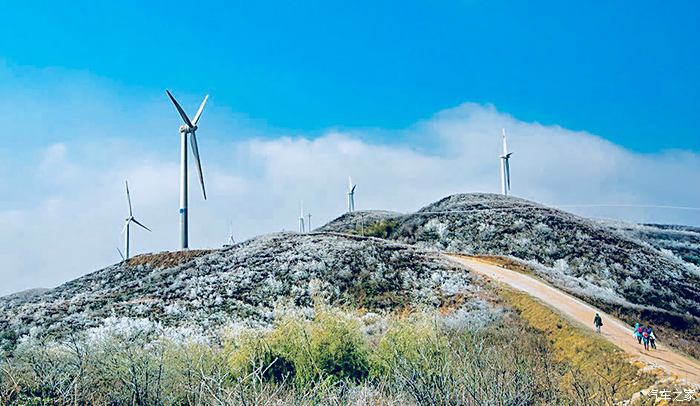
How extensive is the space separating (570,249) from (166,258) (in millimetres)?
42944

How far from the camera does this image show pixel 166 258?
6769 centimetres

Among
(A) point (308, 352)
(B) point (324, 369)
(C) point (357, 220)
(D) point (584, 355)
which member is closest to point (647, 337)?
(D) point (584, 355)

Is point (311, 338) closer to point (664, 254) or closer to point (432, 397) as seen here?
point (432, 397)

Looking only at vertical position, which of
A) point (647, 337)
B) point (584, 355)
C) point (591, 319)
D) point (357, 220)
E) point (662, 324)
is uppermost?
point (357, 220)

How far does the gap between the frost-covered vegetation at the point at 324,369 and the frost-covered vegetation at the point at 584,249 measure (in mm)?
22556

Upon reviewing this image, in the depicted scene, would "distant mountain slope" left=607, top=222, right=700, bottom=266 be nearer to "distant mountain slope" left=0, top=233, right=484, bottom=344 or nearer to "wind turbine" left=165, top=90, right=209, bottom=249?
"distant mountain slope" left=0, top=233, right=484, bottom=344

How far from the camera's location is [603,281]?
202 feet

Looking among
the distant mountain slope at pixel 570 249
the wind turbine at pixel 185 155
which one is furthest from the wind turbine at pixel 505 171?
the wind turbine at pixel 185 155

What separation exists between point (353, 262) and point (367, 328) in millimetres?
20966

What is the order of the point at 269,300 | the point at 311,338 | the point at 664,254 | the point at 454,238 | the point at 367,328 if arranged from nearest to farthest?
1. the point at 311,338
2. the point at 367,328
3. the point at 269,300
4. the point at 664,254
5. the point at 454,238

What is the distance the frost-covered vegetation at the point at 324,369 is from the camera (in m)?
17.3

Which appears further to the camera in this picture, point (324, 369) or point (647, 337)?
point (647, 337)

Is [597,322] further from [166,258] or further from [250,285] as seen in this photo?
[166,258]

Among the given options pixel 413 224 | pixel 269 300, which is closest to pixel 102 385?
pixel 269 300
